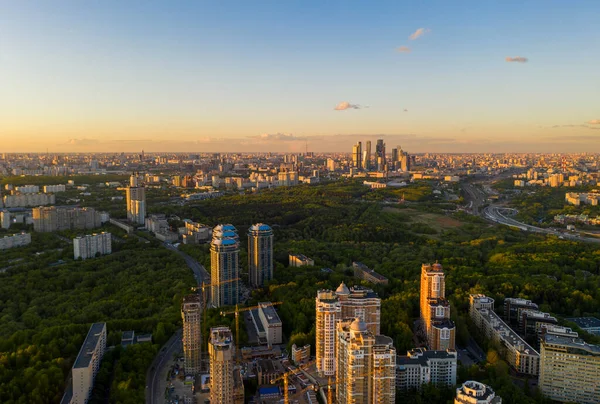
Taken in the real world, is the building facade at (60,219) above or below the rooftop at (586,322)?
above

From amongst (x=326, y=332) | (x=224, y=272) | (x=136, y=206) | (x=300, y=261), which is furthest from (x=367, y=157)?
(x=326, y=332)

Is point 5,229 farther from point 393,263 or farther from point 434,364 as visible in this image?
point 434,364

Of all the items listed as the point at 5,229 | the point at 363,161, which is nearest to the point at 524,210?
the point at 5,229

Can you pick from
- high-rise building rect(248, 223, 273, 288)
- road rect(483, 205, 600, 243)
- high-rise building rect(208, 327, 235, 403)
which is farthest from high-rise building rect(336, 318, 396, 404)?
road rect(483, 205, 600, 243)

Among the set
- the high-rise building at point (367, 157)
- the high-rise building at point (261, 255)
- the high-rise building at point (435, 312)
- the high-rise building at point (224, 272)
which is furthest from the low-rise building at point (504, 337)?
the high-rise building at point (367, 157)

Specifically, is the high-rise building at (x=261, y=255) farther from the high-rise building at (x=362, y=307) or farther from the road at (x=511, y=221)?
the road at (x=511, y=221)

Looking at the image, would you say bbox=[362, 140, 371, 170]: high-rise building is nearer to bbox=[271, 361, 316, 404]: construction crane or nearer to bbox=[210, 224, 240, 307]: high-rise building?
bbox=[210, 224, 240, 307]: high-rise building
